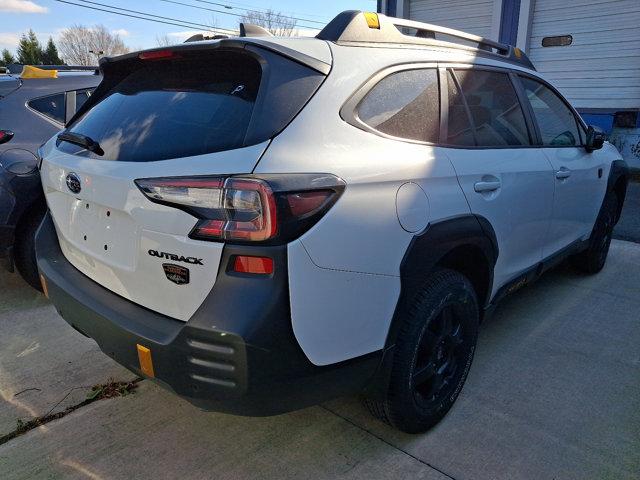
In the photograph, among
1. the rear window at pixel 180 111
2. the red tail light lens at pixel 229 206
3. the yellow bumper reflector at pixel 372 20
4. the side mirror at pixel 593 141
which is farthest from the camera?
the side mirror at pixel 593 141

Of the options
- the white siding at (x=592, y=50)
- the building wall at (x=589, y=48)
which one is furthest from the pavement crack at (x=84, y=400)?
the white siding at (x=592, y=50)

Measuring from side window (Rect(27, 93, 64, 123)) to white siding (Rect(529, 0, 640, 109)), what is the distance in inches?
357

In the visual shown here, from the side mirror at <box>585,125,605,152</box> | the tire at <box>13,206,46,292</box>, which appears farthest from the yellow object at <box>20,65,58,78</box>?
the side mirror at <box>585,125,605,152</box>

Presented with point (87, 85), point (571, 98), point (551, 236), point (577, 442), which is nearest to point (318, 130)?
point (577, 442)

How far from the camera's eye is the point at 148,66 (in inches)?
91.6

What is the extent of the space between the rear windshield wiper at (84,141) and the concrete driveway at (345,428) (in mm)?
1290

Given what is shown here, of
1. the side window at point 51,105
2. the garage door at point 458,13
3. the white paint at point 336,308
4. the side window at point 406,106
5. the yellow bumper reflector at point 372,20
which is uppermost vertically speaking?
the garage door at point 458,13

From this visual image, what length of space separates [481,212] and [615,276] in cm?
278

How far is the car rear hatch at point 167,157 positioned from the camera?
1668mm

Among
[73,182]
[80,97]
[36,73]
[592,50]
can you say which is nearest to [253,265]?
[73,182]

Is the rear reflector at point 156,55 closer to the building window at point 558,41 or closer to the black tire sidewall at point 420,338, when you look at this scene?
the black tire sidewall at point 420,338

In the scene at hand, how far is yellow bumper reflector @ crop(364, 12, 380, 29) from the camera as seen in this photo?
217 cm

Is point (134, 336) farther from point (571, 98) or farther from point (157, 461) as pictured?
point (571, 98)

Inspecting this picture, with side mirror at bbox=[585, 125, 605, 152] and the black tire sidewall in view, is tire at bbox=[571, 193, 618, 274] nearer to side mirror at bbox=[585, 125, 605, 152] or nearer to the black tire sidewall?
side mirror at bbox=[585, 125, 605, 152]
